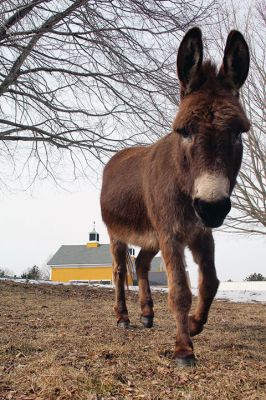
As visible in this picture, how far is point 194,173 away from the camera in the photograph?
2936 millimetres

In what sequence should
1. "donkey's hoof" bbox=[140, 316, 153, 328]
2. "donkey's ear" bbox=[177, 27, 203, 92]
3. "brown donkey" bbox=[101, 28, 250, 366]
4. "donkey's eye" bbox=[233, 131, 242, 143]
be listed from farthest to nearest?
1. "donkey's hoof" bbox=[140, 316, 153, 328]
2. "donkey's ear" bbox=[177, 27, 203, 92]
3. "donkey's eye" bbox=[233, 131, 242, 143]
4. "brown donkey" bbox=[101, 28, 250, 366]

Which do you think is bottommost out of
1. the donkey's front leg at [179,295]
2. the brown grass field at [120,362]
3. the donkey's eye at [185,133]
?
the brown grass field at [120,362]

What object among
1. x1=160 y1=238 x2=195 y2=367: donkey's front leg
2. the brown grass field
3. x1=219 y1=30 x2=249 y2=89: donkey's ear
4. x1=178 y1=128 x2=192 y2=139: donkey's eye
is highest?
x1=219 y1=30 x2=249 y2=89: donkey's ear

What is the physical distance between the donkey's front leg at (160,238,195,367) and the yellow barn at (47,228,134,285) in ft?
120

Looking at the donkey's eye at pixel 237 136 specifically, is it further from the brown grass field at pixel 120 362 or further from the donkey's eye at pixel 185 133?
the brown grass field at pixel 120 362

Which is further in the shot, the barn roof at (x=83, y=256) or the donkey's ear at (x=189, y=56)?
the barn roof at (x=83, y=256)

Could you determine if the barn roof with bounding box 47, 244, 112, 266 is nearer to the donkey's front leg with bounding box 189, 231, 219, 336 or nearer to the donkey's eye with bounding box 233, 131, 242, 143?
the donkey's front leg with bounding box 189, 231, 219, 336

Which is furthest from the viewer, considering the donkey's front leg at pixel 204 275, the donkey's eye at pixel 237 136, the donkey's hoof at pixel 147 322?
the donkey's hoof at pixel 147 322

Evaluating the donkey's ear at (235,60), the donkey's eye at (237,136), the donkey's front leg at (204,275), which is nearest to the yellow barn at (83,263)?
the donkey's front leg at (204,275)

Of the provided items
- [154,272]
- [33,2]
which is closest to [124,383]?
[33,2]

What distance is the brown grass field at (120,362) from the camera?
99.8 inches

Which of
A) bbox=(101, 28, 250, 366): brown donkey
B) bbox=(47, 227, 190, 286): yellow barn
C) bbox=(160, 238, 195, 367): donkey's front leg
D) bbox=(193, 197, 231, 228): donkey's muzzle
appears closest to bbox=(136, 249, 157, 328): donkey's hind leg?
bbox=(101, 28, 250, 366): brown donkey

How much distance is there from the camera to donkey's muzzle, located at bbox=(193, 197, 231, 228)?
104 inches

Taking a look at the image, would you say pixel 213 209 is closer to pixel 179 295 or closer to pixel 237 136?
pixel 237 136
